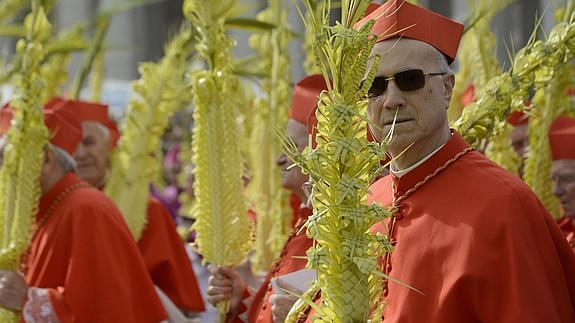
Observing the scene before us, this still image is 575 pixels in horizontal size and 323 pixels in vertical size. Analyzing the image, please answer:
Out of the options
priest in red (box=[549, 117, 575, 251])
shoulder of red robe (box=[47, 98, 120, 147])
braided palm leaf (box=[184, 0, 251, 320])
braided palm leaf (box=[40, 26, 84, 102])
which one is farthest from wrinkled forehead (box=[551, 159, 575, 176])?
braided palm leaf (box=[40, 26, 84, 102])

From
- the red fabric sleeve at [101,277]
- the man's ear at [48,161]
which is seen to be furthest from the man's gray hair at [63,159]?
the red fabric sleeve at [101,277]

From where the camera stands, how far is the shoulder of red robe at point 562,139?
5551mm

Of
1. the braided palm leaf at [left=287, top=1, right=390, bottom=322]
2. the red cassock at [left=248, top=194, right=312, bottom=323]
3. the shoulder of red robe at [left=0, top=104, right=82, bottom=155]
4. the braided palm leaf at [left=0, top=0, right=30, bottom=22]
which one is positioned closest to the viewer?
the braided palm leaf at [left=287, top=1, right=390, bottom=322]

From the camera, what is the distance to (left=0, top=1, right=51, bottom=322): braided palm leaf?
17.5 feet

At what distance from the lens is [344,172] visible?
2951mm

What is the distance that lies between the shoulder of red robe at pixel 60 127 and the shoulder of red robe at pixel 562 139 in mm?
2310

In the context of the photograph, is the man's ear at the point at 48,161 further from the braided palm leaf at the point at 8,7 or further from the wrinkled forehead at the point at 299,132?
the braided palm leaf at the point at 8,7

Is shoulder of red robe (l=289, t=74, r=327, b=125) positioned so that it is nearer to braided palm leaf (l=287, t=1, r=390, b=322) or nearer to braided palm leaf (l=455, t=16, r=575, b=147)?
braided palm leaf (l=455, t=16, r=575, b=147)

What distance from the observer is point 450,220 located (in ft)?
11.0

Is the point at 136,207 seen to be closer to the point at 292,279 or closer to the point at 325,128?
the point at 292,279

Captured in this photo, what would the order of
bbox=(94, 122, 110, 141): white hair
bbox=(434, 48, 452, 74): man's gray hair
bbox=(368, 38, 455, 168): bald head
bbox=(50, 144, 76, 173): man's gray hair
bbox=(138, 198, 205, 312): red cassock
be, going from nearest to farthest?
1. bbox=(368, 38, 455, 168): bald head
2. bbox=(434, 48, 452, 74): man's gray hair
3. bbox=(50, 144, 76, 173): man's gray hair
4. bbox=(138, 198, 205, 312): red cassock
5. bbox=(94, 122, 110, 141): white hair

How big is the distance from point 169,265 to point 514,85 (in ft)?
9.76

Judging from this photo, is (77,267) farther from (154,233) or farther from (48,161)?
(154,233)

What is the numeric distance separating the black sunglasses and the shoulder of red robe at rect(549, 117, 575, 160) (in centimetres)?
226
